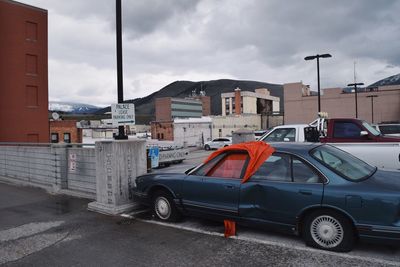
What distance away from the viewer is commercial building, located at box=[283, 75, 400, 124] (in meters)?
70.3

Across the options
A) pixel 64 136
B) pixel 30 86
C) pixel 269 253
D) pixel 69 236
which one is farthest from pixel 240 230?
pixel 64 136

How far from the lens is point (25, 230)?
6.42 meters

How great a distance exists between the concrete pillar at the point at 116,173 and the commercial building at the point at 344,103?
6620cm

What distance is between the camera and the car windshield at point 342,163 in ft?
16.7

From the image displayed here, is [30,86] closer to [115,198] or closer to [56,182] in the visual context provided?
[56,182]

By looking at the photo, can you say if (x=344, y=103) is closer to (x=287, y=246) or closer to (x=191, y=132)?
(x=191, y=132)

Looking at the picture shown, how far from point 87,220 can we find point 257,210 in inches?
135

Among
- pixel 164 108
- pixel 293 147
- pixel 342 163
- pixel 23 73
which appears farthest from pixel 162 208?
pixel 164 108

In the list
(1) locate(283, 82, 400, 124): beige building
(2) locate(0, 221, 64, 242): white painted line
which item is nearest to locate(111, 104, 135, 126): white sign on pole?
(2) locate(0, 221, 64, 242): white painted line

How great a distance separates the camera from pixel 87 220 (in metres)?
7.00

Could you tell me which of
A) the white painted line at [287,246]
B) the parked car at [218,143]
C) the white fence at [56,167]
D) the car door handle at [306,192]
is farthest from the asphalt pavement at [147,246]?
the parked car at [218,143]

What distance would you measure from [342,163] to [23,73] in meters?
34.8

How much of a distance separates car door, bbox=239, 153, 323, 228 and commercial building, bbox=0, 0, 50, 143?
3248 centimetres

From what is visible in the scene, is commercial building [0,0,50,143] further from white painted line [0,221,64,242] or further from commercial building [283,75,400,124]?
commercial building [283,75,400,124]
